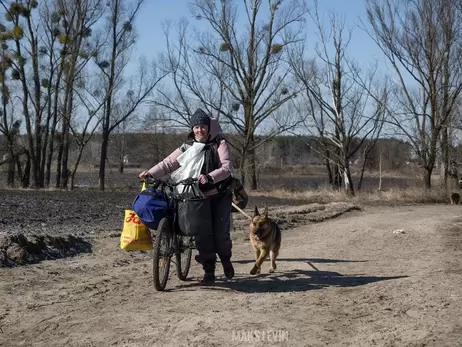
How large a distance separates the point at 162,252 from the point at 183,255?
2.75ft

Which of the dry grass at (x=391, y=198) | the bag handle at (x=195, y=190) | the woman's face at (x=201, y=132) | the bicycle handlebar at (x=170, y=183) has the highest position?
the woman's face at (x=201, y=132)

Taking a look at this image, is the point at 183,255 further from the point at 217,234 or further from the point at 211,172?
the point at 211,172

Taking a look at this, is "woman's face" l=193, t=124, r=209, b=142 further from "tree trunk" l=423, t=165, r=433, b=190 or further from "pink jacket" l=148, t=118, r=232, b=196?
"tree trunk" l=423, t=165, r=433, b=190

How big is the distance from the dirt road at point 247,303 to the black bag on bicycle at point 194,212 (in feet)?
2.25

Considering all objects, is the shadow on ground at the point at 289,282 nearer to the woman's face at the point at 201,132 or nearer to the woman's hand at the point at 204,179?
the woman's hand at the point at 204,179

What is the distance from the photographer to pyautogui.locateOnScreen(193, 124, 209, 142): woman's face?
24.7ft

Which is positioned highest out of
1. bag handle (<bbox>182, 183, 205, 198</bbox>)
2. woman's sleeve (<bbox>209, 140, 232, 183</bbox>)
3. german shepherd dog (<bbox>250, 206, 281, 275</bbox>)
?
woman's sleeve (<bbox>209, 140, 232, 183</bbox>)

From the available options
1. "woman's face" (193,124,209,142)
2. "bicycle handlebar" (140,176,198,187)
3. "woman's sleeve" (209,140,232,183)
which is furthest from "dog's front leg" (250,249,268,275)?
"woman's face" (193,124,209,142)

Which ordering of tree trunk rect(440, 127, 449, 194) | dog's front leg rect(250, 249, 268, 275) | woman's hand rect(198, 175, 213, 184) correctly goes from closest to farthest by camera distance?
woman's hand rect(198, 175, 213, 184) < dog's front leg rect(250, 249, 268, 275) < tree trunk rect(440, 127, 449, 194)

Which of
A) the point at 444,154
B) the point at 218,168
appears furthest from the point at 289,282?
the point at 444,154

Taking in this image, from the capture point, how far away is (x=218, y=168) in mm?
7488

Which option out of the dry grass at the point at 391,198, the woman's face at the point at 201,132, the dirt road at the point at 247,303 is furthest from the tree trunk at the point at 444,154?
the woman's face at the point at 201,132

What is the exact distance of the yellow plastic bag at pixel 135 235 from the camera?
25.1 ft

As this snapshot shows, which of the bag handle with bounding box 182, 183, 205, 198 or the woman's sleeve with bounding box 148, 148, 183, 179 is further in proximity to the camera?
the woman's sleeve with bounding box 148, 148, 183, 179
